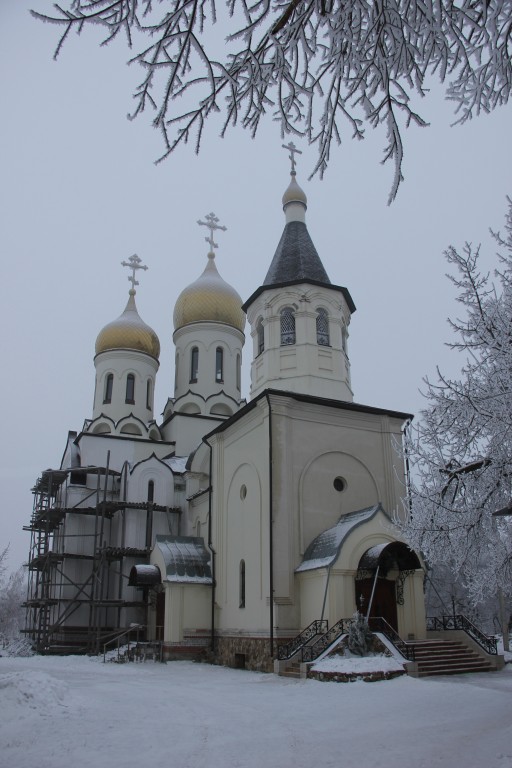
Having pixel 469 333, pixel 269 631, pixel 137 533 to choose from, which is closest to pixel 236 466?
pixel 269 631

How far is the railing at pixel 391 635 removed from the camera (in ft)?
44.9

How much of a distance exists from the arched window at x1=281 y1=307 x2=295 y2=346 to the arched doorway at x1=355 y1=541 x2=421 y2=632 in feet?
22.9

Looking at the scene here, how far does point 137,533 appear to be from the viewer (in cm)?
2327

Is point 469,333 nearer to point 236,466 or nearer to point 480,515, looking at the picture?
point 480,515

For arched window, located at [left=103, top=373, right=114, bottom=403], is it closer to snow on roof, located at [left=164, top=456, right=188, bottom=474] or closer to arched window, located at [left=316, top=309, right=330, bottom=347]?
snow on roof, located at [left=164, top=456, right=188, bottom=474]

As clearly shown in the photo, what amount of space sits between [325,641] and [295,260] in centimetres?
1172

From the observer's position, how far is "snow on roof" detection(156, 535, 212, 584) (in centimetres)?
1894

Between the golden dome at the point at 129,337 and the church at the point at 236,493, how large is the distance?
103 mm

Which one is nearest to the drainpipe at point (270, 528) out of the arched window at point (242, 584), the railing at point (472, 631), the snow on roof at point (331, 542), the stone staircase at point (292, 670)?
the snow on roof at point (331, 542)

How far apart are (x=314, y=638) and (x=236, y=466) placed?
5.68m

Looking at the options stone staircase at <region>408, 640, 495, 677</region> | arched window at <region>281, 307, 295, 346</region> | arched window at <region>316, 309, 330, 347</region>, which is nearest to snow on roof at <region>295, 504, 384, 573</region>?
stone staircase at <region>408, 640, 495, 677</region>

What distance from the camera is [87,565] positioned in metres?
23.6

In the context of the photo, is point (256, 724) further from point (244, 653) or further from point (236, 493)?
point (236, 493)

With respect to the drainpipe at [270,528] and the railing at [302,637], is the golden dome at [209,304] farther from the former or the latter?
the railing at [302,637]
